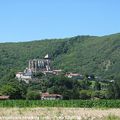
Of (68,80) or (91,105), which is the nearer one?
(91,105)

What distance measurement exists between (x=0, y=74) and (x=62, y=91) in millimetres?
74226

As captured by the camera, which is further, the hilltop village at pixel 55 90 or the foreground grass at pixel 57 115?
the hilltop village at pixel 55 90

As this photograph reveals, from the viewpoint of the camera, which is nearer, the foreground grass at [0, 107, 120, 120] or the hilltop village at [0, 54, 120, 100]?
the foreground grass at [0, 107, 120, 120]

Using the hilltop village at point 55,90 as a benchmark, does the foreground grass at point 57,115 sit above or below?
above

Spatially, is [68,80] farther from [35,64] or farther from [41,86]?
[35,64]

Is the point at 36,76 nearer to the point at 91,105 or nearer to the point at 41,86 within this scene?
the point at 41,86

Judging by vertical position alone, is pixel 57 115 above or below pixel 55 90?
above

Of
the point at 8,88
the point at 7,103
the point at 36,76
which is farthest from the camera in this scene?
the point at 36,76

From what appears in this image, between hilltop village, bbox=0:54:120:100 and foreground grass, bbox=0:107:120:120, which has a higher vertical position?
foreground grass, bbox=0:107:120:120

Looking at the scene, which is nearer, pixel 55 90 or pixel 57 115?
pixel 57 115

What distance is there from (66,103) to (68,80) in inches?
2616

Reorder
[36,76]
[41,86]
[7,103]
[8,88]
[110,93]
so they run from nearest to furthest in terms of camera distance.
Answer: [7,103], [8,88], [110,93], [41,86], [36,76]

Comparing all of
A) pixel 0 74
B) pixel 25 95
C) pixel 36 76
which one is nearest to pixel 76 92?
pixel 25 95

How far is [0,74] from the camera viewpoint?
186250mm
